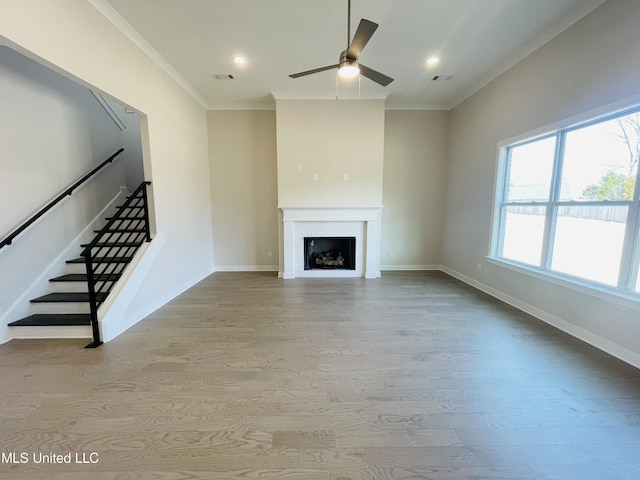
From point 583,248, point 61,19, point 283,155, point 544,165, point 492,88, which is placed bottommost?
point 583,248

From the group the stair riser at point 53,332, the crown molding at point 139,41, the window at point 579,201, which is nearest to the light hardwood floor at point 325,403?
the stair riser at point 53,332

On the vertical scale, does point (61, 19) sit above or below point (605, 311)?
above

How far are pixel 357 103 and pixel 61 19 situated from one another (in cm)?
388

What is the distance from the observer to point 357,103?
15.1 ft

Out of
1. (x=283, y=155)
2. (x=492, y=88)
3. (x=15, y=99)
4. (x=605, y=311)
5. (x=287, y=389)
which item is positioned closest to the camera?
(x=287, y=389)

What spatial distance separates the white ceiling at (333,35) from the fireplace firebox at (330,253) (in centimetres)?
286

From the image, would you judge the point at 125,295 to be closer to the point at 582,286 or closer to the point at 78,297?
the point at 78,297

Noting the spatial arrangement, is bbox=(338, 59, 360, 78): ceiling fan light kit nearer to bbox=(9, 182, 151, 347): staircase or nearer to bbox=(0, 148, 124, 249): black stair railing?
bbox=(9, 182, 151, 347): staircase

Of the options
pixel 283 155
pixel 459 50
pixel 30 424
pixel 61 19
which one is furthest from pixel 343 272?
pixel 61 19

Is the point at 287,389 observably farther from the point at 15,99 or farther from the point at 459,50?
the point at 459,50

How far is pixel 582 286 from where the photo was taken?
2.54 metres

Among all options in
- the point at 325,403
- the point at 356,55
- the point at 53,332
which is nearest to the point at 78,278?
the point at 53,332

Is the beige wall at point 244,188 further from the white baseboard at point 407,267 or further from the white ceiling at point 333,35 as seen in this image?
the white baseboard at point 407,267

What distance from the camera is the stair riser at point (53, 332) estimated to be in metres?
2.53
